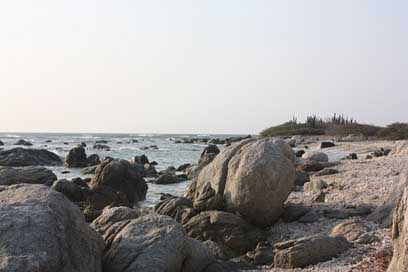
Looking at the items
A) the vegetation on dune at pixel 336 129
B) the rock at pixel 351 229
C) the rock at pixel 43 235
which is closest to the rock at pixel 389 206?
the rock at pixel 351 229

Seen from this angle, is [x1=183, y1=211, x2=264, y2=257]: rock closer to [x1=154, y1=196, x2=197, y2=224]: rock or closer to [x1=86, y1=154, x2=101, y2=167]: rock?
[x1=154, y1=196, x2=197, y2=224]: rock

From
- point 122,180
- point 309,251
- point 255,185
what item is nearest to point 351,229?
point 309,251

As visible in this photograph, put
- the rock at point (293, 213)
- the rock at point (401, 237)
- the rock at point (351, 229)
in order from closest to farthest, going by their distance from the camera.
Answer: the rock at point (401, 237)
the rock at point (351, 229)
the rock at point (293, 213)

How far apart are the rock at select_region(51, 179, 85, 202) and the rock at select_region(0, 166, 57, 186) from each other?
201 cm

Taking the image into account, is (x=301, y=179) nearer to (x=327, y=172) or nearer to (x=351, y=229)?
(x=327, y=172)

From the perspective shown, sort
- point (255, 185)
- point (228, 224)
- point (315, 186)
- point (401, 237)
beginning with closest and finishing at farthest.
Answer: point (401, 237) → point (228, 224) → point (255, 185) → point (315, 186)

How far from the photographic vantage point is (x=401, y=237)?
8.57 metres

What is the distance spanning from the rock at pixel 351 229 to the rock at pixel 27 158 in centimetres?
3557

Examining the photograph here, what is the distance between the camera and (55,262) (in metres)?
8.23

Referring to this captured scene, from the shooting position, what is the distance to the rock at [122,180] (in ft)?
86.5

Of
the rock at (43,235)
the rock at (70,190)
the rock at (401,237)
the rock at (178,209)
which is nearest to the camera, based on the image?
the rock at (43,235)

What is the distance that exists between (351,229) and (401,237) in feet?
16.0

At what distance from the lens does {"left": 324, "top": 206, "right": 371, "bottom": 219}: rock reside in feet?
50.8

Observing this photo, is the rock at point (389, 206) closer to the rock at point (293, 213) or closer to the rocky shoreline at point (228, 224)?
the rocky shoreline at point (228, 224)
